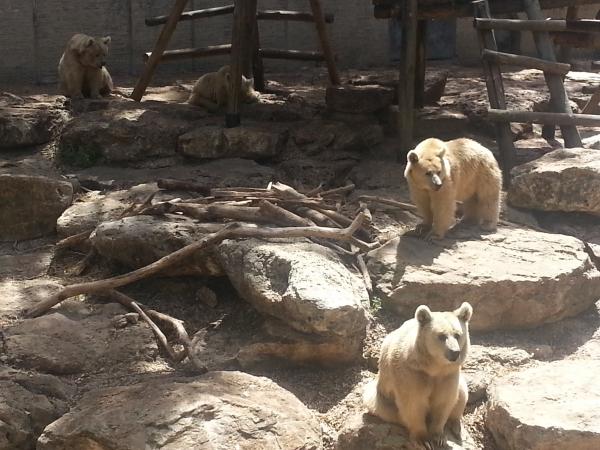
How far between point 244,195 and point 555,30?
4097 mm

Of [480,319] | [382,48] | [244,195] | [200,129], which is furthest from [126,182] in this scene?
[382,48]

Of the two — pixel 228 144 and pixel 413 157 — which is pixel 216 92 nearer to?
pixel 228 144

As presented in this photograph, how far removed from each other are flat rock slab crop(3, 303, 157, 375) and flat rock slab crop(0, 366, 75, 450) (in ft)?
0.55

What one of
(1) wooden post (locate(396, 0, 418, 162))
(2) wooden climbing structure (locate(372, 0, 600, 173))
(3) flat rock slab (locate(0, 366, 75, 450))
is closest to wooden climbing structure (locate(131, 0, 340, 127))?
(2) wooden climbing structure (locate(372, 0, 600, 173))

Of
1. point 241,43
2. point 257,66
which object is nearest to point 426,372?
point 241,43

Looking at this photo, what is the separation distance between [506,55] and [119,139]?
Result: 4659mm

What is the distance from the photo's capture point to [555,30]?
889cm

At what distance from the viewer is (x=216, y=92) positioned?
35.8 ft

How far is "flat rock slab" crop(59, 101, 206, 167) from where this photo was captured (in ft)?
32.4

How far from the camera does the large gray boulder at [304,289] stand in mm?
5734

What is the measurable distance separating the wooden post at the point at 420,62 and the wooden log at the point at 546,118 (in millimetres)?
2095

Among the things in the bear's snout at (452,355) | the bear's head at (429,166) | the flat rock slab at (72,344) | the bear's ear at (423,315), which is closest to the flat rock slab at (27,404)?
the flat rock slab at (72,344)

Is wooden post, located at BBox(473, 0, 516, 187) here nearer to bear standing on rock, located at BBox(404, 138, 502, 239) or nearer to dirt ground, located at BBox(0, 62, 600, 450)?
dirt ground, located at BBox(0, 62, 600, 450)

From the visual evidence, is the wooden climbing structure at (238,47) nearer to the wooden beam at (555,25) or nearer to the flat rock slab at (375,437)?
the wooden beam at (555,25)
